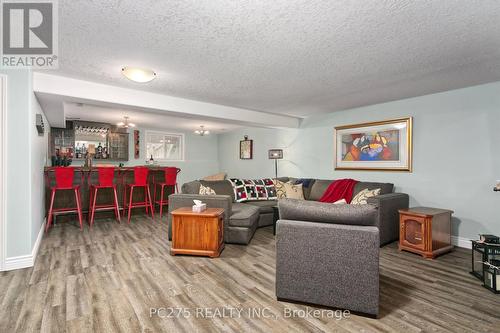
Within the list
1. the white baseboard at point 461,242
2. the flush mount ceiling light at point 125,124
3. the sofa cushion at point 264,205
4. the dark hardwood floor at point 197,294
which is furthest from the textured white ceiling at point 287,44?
the flush mount ceiling light at point 125,124

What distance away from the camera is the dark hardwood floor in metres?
1.75

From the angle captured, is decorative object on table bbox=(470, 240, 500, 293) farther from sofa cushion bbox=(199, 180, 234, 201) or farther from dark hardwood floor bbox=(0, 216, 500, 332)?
sofa cushion bbox=(199, 180, 234, 201)

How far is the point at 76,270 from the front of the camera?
8.59 ft

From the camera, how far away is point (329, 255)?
6.09 ft

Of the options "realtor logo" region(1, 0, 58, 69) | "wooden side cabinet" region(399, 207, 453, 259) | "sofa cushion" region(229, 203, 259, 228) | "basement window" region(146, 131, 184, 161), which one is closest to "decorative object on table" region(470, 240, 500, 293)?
"wooden side cabinet" region(399, 207, 453, 259)

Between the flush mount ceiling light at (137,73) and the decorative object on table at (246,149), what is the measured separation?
15.4ft

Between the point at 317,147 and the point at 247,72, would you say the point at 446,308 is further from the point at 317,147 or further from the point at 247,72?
the point at 317,147

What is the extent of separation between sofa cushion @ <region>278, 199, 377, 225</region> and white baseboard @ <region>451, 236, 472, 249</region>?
105 inches

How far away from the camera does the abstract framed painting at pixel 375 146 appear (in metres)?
4.04

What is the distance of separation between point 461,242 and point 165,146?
7580 mm

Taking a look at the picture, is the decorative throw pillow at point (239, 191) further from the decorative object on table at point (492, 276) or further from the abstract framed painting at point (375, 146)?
the decorative object on table at point (492, 276)

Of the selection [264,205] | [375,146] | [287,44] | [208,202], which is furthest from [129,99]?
[375,146]

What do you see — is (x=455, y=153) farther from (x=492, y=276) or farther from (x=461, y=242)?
(x=492, y=276)

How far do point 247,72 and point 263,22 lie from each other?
1089 mm
